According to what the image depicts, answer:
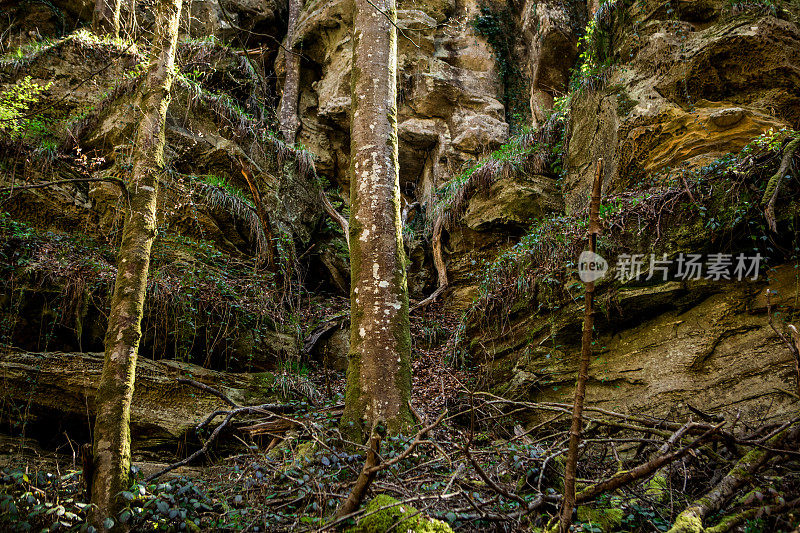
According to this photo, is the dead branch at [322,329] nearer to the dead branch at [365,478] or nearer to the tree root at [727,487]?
the dead branch at [365,478]

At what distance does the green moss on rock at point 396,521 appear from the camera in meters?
2.10

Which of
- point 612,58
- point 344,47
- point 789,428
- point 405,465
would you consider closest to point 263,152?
point 344,47

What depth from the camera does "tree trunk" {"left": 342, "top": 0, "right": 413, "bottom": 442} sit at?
152 inches

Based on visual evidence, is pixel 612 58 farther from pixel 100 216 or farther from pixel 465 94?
pixel 100 216

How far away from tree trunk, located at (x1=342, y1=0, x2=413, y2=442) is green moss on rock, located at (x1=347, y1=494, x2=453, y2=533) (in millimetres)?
1476

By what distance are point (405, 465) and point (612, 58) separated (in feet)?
25.1

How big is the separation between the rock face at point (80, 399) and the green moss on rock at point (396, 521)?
374 cm

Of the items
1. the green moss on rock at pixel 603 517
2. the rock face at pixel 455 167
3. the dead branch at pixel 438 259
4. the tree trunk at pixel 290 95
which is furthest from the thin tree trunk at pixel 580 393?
the tree trunk at pixel 290 95

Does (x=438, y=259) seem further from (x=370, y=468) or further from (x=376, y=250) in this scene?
(x=370, y=468)

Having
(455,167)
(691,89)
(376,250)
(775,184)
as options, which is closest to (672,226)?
(775,184)

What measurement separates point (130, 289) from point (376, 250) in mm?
2155

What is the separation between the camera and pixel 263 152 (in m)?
9.21

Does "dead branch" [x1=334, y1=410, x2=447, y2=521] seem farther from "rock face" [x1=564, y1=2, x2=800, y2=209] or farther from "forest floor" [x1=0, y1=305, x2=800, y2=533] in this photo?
"rock face" [x1=564, y1=2, x2=800, y2=209]

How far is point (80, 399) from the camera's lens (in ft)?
16.3
